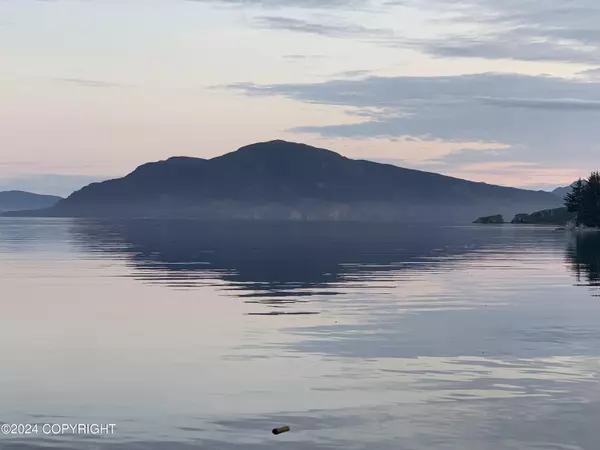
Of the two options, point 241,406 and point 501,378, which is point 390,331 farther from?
point 241,406

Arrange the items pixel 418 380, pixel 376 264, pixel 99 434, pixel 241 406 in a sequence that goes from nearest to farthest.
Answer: pixel 99 434
pixel 241 406
pixel 418 380
pixel 376 264

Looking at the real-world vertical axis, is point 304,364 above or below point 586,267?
below

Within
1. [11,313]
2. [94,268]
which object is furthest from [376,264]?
[11,313]

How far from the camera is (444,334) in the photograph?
35.6 metres

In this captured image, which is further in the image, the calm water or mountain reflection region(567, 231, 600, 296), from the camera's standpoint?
mountain reflection region(567, 231, 600, 296)

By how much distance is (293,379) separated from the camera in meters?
26.3

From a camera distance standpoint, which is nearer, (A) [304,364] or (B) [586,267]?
(A) [304,364]

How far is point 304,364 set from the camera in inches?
1131

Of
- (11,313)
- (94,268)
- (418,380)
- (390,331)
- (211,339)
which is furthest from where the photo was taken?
(94,268)

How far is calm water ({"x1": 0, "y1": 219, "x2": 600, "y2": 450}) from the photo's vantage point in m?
20.9

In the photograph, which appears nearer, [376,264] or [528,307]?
[528,307]

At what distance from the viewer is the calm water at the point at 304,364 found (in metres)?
20.9

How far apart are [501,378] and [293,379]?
563 centimetres

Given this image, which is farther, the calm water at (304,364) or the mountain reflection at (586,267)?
the mountain reflection at (586,267)
